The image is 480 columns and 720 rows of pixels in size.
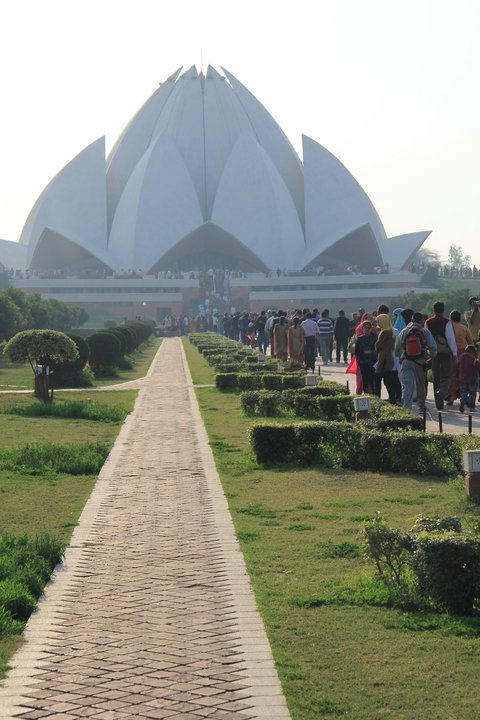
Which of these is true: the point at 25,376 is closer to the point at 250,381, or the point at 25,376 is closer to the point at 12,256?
the point at 250,381

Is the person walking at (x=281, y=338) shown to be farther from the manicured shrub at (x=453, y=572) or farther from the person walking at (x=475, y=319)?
the manicured shrub at (x=453, y=572)

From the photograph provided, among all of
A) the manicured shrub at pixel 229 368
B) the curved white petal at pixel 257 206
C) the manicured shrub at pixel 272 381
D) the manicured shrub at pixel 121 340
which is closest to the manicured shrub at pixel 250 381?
the manicured shrub at pixel 272 381

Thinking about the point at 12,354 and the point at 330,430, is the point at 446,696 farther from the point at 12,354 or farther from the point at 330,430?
the point at 12,354

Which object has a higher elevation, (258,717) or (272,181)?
(272,181)

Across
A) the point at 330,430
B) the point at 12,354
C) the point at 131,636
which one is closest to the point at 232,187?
the point at 12,354

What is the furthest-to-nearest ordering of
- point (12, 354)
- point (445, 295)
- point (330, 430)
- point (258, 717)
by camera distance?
1. point (445, 295)
2. point (12, 354)
3. point (330, 430)
4. point (258, 717)

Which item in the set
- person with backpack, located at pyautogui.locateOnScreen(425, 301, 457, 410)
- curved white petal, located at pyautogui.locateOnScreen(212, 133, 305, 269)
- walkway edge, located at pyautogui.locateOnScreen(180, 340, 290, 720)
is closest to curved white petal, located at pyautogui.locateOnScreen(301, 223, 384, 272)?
curved white petal, located at pyautogui.locateOnScreen(212, 133, 305, 269)

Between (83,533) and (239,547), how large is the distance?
32.7 inches

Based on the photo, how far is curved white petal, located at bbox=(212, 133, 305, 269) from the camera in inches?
2643

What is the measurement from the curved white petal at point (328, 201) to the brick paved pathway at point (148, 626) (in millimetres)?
62390

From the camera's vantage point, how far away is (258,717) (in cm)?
312

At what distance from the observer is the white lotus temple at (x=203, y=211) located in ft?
220

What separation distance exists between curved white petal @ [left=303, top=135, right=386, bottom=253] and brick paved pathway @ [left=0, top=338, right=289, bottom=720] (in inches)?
2456

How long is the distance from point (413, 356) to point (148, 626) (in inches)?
290
